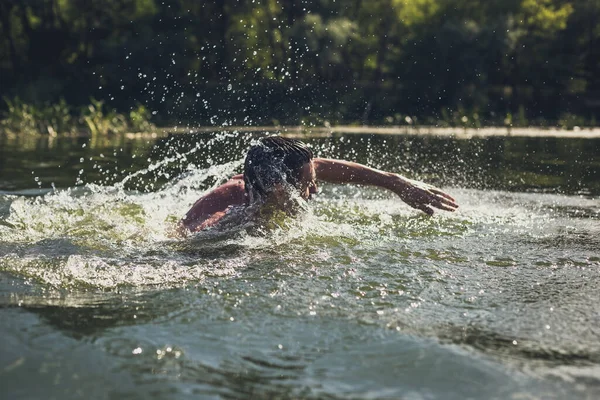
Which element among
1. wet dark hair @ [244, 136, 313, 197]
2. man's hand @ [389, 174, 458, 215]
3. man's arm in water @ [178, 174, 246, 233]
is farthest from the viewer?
man's arm in water @ [178, 174, 246, 233]

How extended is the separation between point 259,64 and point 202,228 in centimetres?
3696

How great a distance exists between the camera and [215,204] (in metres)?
6.00

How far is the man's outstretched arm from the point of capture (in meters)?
5.77

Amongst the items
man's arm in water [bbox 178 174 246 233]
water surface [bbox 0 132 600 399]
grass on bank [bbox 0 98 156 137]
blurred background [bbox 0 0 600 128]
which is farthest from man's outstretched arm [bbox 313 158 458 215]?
blurred background [bbox 0 0 600 128]

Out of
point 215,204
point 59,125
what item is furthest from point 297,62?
point 215,204

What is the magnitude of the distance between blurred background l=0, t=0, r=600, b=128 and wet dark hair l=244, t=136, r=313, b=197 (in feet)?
68.8

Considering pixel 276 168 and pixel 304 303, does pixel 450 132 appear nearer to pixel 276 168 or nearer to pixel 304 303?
pixel 276 168

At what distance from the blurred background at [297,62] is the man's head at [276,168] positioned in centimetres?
2096

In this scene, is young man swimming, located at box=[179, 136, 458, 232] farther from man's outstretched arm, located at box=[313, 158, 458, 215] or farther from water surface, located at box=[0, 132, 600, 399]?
water surface, located at box=[0, 132, 600, 399]

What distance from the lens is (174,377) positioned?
10.3 feet

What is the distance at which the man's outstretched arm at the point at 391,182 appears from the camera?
577cm

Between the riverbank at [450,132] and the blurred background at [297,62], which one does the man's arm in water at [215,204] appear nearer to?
the riverbank at [450,132]

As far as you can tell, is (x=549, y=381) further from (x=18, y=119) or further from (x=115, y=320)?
(x=18, y=119)

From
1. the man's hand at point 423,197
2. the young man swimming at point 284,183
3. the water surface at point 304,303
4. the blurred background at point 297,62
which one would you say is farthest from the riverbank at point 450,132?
the man's hand at point 423,197
